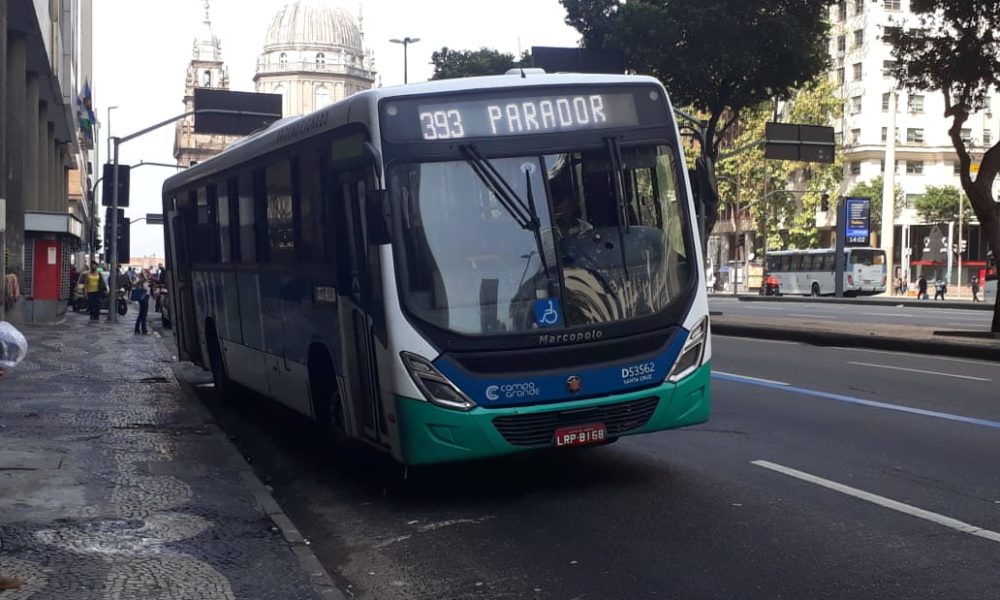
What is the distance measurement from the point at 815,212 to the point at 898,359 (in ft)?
204

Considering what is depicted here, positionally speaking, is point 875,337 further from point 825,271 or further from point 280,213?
point 825,271

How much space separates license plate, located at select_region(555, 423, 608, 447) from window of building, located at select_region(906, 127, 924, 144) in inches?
3142

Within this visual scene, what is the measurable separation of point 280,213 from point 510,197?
3.11m

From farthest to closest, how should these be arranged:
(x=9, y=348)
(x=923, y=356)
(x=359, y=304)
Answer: (x=923, y=356) → (x=359, y=304) → (x=9, y=348)

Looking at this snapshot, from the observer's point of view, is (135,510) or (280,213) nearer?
(135,510)

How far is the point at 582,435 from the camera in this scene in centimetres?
809

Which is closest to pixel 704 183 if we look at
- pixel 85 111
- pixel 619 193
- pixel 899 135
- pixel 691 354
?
pixel 619 193

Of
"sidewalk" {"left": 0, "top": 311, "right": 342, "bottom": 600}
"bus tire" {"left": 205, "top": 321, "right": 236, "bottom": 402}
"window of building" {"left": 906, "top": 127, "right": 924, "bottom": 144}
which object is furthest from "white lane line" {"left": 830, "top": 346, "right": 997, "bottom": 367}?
"window of building" {"left": 906, "top": 127, "right": 924, "bottom": 144}

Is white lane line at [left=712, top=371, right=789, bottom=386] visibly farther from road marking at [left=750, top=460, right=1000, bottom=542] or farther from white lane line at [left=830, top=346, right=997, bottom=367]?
road marking at [left=750, top=460, right=1000, bottom=542]

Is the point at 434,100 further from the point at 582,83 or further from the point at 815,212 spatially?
the point at 815,212

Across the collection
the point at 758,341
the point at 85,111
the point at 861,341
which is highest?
the point at 85,111

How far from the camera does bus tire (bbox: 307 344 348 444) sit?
9609 mm

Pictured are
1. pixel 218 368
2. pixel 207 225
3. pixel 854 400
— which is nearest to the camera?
pixel 854 400

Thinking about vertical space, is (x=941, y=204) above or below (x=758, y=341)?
above
